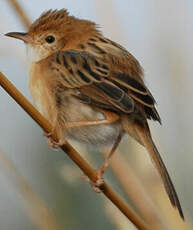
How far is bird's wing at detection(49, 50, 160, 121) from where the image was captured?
3.83m

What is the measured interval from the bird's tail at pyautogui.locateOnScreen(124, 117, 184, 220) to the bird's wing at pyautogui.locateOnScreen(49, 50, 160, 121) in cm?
18

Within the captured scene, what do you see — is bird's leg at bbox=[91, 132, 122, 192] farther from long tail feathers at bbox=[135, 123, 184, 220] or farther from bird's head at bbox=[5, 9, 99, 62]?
bird's head at bbox=[5, 9, 99, 62]

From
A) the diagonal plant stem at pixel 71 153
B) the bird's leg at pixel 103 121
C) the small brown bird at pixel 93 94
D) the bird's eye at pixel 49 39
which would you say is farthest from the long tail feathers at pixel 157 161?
the bird's eye at pixel 49 39

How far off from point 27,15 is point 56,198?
1.95 metres

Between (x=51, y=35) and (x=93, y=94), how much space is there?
0.79 meters

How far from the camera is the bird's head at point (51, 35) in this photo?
4312 millimetres

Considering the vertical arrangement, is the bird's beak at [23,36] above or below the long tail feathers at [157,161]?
above

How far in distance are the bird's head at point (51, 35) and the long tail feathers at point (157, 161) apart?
0.93 m

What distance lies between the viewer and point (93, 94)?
389 cm

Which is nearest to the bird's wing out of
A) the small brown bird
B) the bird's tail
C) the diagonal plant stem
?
the small brown bird

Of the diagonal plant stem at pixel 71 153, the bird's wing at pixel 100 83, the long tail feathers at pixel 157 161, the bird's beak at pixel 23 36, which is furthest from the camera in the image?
the bird's beak at pixel 23 36

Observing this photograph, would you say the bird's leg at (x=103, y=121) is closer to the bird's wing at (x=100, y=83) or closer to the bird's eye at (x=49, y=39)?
the bird's wing at (x=100, y=83)

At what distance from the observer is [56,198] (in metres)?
5.23

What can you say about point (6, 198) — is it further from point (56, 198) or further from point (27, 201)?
point (27, 201)
